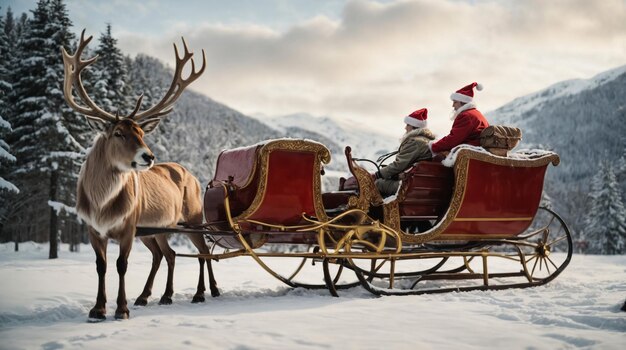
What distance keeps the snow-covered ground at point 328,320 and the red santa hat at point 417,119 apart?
7.50ft

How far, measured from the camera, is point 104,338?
3.77 m

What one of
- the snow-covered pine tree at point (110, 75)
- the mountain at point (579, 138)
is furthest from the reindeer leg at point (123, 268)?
the mountain at point (579, 138)

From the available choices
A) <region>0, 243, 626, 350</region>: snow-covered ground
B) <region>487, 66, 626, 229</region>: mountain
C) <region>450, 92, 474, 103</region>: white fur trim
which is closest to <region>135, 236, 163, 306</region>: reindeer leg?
<region>0, 243, 626, 350</region>: snow-covered ground

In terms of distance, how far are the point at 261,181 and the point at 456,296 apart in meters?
2.56

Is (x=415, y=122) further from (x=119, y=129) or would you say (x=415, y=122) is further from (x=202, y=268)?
(x=119, y=129)

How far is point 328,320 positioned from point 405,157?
2745 mm

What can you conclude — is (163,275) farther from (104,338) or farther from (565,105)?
(565,105)

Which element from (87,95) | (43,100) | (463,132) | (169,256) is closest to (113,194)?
(87,95)

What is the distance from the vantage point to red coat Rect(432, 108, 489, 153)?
261 inches

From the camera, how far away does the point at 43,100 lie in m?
17.3

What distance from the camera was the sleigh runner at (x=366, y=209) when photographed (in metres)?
5.77

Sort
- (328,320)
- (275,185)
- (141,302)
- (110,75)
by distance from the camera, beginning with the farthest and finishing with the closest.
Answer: (110,75) < (141,302) < (275,185) < (328,320)

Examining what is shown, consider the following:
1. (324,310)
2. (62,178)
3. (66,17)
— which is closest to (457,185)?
(324,310)

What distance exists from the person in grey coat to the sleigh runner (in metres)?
0.28
